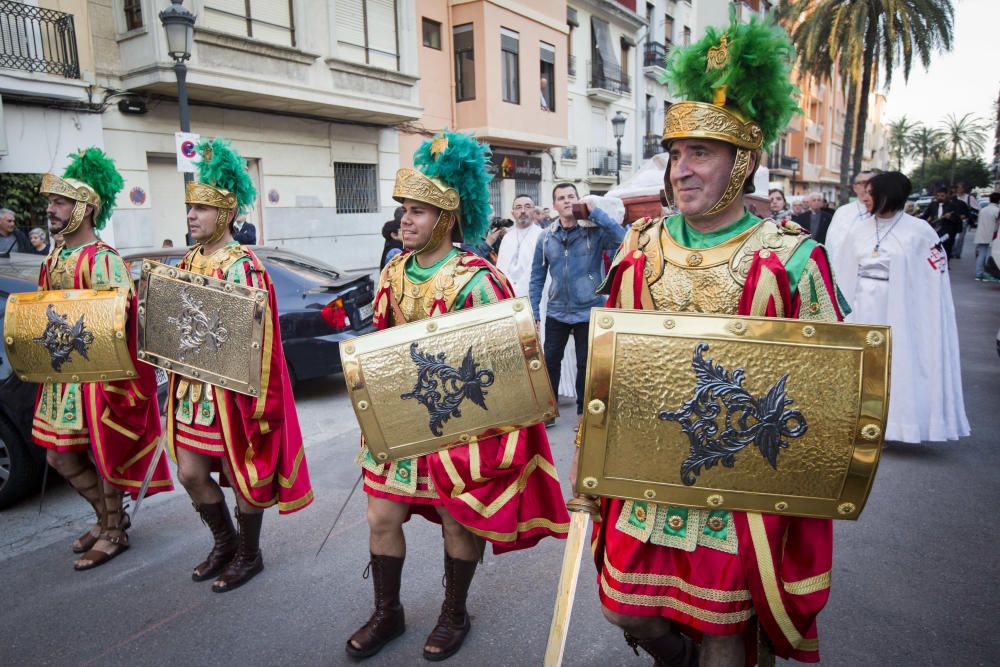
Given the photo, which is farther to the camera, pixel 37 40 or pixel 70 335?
pixel 37 40

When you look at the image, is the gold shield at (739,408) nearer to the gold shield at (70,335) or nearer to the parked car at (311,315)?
the gold shield at (70,335)

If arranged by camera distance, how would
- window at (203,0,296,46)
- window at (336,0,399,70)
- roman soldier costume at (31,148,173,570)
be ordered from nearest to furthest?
roman soldier costume at (31,148,173,570)
window at (203,0,296,46)
window at (336,0,399,70)

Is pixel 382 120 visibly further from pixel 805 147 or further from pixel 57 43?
pixel 805 147

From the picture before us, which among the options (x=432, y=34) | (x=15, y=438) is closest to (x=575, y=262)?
(x=15, y=438)

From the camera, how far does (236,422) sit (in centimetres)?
311

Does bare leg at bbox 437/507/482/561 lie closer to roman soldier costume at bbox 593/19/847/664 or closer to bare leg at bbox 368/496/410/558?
bare leg at bbox 368/496/410/558

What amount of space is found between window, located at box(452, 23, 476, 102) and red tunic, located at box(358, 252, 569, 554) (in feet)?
57.8

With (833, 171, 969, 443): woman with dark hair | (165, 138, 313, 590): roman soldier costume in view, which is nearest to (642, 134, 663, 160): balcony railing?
(833, 171, 969, 443): woman with dark hair

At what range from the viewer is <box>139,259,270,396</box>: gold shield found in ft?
9.55

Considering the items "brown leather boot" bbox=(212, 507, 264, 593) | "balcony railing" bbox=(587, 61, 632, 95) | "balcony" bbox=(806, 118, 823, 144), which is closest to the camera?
Answer: "brown leather boot" bbox=(212, 507, 264, 593)

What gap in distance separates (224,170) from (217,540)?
6.05 ft

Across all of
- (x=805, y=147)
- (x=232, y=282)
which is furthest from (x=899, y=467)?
(x=805, y=147)

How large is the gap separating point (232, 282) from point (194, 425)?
70 cm

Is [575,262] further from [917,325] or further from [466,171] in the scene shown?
[466,171]
